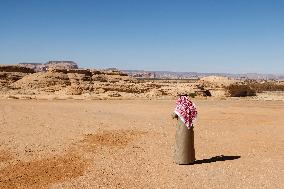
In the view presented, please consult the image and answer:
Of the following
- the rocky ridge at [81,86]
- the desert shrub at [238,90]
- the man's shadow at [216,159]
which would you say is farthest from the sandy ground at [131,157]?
the desert shrub at [238,90]

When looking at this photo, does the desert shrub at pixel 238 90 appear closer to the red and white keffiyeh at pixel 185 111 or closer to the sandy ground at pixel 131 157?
the sandy ground at pixel 131 157

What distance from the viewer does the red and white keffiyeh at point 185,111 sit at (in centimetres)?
1062

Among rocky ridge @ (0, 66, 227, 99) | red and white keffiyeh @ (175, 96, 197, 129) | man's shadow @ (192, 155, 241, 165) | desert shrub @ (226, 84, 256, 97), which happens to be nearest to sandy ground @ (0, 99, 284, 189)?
man's shadow @ (192, 155, 241, 165)

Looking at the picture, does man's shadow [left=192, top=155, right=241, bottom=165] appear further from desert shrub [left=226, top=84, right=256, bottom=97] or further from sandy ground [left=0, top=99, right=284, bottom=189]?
desert shrub [left=226, top=84, right=256, bottom=97]

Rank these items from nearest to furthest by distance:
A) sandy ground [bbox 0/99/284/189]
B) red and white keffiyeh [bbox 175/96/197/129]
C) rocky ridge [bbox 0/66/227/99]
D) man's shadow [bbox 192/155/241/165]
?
sandy ground [bbox 0/99/284/189] → red and white keffiyeh [bbox 175/96/197/129] → man's shadow [bbox 192/155/241/165] → rocky ridge [bbox 0/66/227/99]

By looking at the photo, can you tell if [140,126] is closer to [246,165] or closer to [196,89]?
[246,165]

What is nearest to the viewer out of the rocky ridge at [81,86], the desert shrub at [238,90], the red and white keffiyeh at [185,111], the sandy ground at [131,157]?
the sandy ground at [131,157]

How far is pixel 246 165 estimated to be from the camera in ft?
34.3

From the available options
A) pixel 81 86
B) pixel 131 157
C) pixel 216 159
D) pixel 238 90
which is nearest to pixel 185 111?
pixel 216 159

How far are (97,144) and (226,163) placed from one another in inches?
172

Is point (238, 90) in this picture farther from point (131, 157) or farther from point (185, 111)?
point (185, 111)

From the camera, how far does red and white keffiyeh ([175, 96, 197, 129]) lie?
10.6 m

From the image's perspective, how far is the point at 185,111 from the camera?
10.7m

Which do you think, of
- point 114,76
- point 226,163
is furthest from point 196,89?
point 226,163
